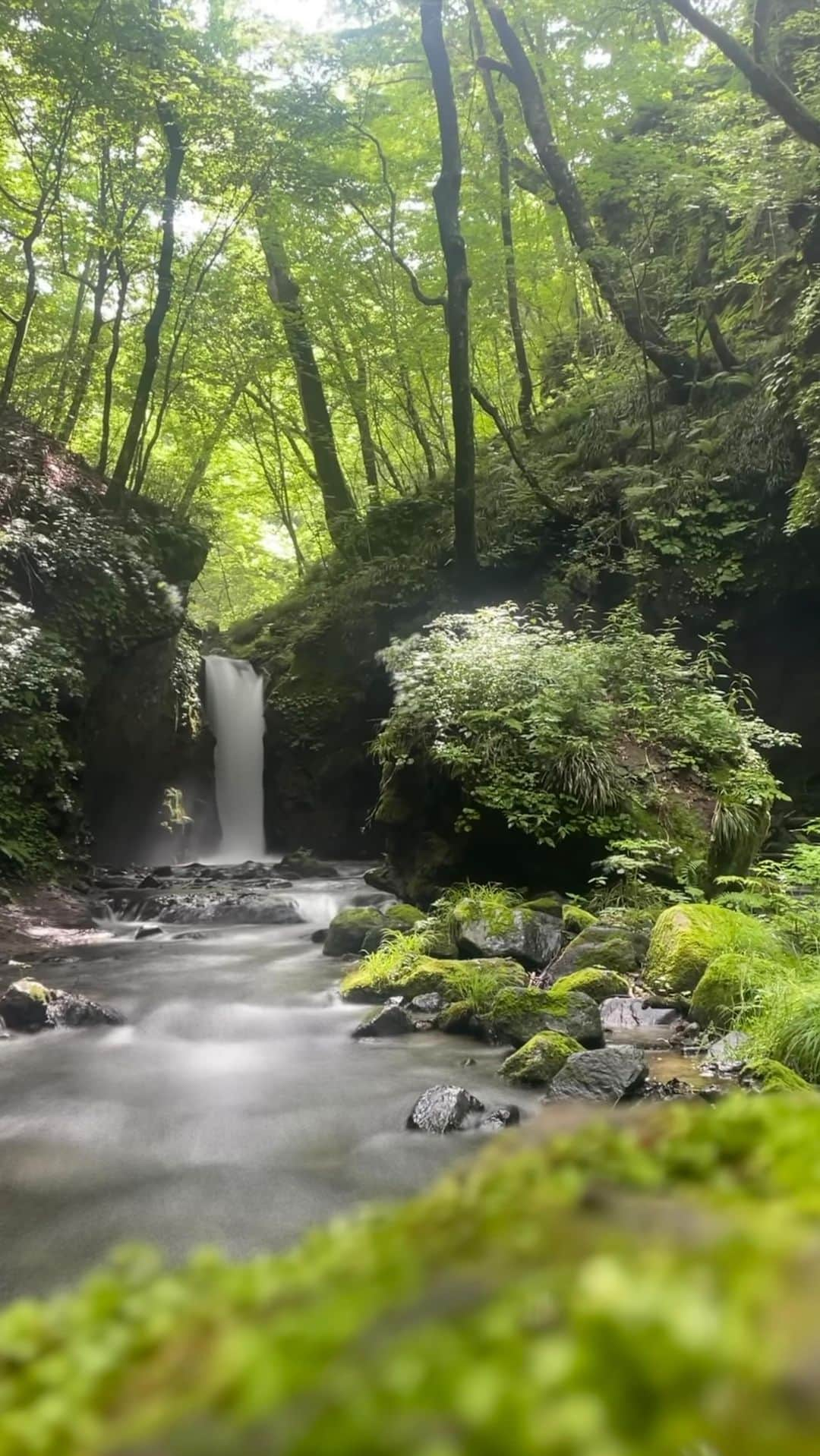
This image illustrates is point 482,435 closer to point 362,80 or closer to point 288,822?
point 362,80

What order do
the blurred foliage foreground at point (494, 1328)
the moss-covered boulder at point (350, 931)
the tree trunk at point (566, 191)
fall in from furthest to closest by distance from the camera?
the tree trunk at point (566, 191)
the moss-covered boulder at point (350, 931)
the blurred foliage foreground at point (494, 1328)

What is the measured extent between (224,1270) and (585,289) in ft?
70.5

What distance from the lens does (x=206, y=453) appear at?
20094mm

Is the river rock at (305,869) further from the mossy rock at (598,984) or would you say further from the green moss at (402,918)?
the mossy rock at (598,984)

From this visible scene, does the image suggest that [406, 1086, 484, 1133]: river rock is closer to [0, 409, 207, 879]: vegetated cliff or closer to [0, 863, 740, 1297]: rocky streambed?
[0, 863, 740, 1297]: rocky streambed

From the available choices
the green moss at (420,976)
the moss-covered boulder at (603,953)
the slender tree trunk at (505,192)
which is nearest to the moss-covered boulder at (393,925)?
the green moss at (420,976)

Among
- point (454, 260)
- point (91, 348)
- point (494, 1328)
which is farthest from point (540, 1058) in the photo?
point (91, 348)

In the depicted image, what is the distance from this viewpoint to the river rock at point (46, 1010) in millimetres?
6414

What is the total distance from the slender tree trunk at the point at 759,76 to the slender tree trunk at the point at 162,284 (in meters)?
8.14

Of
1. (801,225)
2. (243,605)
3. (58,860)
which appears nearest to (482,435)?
(801,225)

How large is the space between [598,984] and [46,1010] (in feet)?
14.1

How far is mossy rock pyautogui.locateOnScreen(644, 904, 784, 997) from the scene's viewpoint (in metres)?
6.29

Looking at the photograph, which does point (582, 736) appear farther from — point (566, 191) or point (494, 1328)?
point (566, 191)

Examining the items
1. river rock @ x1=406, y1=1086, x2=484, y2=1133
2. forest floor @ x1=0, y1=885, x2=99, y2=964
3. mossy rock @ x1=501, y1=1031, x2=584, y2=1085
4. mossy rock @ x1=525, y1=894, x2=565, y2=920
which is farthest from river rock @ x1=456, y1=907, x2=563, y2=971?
forest floor @ x1=0, y1=885, x2=99, y2=964
